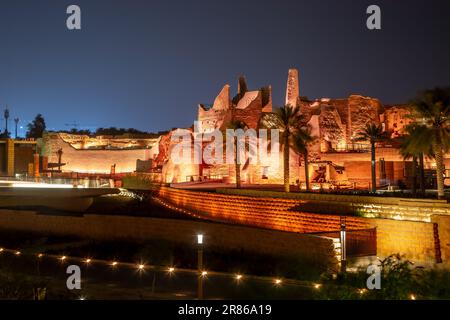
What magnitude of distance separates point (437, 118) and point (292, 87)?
2815cm

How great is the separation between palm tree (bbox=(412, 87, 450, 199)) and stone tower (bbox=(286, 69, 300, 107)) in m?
26.7

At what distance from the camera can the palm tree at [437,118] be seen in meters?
18.4

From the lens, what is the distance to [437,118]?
18469 mm

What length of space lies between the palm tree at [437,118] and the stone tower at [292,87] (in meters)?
26.7

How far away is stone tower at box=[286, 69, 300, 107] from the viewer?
1800 inches

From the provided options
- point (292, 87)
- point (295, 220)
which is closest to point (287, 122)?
point (295, 220)

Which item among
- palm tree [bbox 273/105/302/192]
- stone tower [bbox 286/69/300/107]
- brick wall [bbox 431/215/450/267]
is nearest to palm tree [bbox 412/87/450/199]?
brick wall [bbox 431/215/450/267]

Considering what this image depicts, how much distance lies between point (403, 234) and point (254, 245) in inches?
178

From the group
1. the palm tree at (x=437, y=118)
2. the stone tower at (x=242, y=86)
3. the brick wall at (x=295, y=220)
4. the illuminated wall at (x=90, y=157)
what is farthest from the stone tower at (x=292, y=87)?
the palm tree at (x=437, y=118)

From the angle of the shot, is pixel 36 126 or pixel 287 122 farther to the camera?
pixel 36 126

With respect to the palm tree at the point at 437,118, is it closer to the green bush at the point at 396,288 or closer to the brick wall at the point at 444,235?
the brick wall at the point at 444,235

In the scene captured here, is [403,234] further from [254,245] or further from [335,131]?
[335,131]

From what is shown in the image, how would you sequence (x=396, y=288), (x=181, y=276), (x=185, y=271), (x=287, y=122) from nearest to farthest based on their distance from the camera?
(x=396, y=288)
(x=181, y=276)
(x=185, y=271)
(x=287, y=122)

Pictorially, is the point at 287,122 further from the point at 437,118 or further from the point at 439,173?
the point at 439,173
